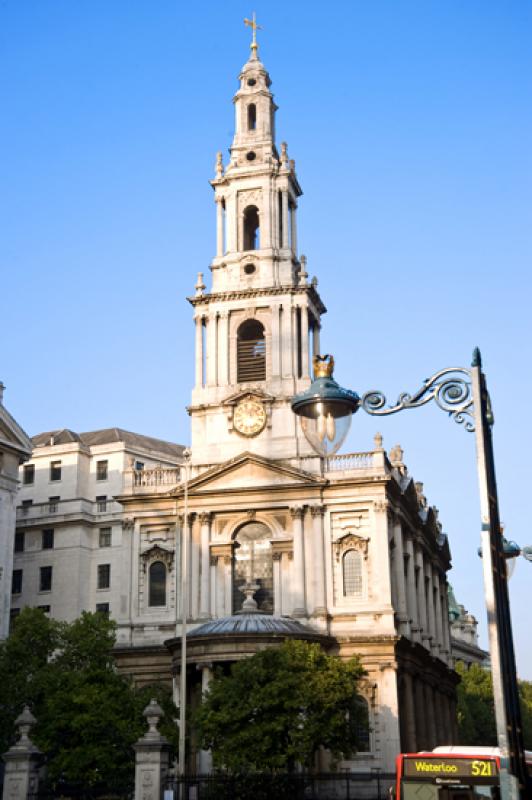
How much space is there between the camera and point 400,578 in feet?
200

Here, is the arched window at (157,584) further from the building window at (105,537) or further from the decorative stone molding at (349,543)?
the building window at (105,537)

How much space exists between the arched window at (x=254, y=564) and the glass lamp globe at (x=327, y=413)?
144 feet

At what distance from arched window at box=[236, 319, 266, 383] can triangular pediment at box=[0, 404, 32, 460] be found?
13191 mm

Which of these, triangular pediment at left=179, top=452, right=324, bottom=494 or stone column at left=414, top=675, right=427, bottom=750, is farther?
stone column at left=414, top=675, right=427, bottom=750

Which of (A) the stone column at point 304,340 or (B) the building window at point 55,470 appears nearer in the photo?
(A) the stone column at point 304,340

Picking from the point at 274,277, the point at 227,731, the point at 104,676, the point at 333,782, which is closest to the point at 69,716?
the point at 104,676

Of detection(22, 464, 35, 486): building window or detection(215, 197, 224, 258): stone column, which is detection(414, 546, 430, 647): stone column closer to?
detection(215, 197, 224, 258): stone column

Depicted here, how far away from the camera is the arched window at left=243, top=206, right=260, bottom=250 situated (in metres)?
69.4

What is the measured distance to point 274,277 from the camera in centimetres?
6644


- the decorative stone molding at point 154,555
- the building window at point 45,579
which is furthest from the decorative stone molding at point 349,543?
the building window at point 45,579

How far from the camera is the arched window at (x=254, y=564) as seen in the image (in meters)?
59.2

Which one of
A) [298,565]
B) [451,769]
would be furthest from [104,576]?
[451,769]

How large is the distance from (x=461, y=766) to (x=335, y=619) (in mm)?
29847

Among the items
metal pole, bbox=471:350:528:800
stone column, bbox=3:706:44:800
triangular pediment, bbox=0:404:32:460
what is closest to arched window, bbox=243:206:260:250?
triangular pediment, bbox=0:404:32:460
